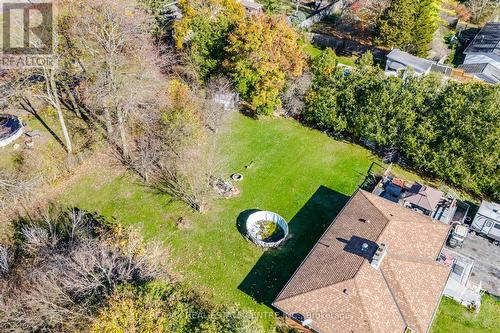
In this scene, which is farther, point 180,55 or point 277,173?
point 180,55

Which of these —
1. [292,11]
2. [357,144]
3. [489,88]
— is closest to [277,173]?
[357,144]

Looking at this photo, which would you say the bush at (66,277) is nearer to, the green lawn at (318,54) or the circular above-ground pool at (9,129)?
the circular above-ground pool at (9,129)

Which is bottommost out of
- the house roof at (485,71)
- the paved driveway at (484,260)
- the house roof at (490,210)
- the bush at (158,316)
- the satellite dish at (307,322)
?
the satellite dish at (307,322)

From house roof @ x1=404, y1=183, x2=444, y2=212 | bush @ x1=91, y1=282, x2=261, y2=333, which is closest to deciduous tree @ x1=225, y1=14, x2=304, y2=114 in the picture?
house roof @ x1=404, y1=183, x2=444, y2=212

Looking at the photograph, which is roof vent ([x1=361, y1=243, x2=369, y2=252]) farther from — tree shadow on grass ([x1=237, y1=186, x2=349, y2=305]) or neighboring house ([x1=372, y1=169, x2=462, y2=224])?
neighboring house ([x1=372, y1=169, x2=462, y2=224])

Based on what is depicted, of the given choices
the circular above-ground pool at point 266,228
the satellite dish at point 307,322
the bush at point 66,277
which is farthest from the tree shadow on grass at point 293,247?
the bush at point 66,277

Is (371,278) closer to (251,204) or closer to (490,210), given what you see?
(251,204)

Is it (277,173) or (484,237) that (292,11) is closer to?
(277,173)
